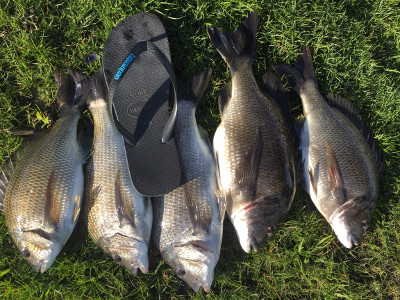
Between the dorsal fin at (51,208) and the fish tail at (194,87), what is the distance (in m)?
1.47

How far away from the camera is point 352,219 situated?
311cm

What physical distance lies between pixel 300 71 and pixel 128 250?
246 centimetres

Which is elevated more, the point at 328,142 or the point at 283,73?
the point at 283,73

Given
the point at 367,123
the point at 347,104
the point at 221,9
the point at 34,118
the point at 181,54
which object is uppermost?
the point at 221,9

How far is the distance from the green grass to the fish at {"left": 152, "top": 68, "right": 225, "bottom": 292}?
394mm

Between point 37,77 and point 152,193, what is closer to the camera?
point 152,193

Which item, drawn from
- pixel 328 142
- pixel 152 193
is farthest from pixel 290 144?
pixel 152 193

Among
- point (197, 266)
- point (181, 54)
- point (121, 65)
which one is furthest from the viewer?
point (181, 54)

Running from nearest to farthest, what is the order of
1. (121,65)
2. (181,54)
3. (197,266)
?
(197,266), (121,65), (181,54)

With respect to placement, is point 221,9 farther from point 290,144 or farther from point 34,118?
point 34,118

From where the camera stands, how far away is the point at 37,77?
3.48 meters

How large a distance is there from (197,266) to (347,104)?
224 centimetres

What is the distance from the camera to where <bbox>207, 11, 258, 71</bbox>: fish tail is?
3.25 m

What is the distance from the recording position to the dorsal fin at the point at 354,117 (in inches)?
134
